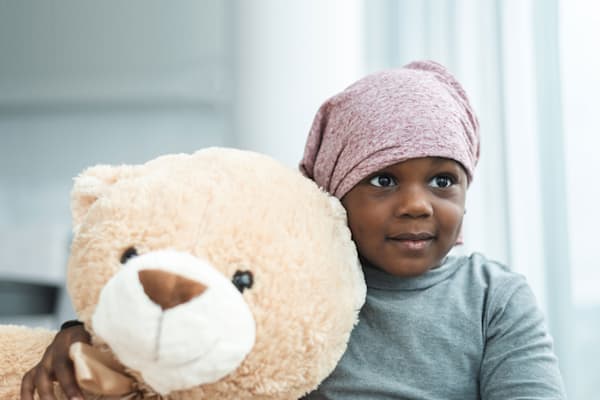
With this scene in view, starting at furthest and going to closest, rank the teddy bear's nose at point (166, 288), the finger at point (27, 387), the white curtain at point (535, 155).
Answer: the white curtain at point (535, 155) < the finger at point (27, 387) < the teddy bear's nose at point (166, 288)

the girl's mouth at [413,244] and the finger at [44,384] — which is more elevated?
the girl's mouth at [413,244]

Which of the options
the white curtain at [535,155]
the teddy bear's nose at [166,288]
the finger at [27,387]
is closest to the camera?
the teddy bear's nose at [166,288]

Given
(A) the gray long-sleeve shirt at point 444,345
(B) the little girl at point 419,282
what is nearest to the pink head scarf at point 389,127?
(B) the little girl at point 419,282

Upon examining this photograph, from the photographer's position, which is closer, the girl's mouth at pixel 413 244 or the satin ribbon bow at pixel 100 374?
the satin ribbon bow at pixel 100 374

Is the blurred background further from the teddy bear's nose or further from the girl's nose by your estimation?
the teddy bear's nose

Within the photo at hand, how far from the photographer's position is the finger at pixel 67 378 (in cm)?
61

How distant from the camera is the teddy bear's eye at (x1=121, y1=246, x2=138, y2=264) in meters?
0.59

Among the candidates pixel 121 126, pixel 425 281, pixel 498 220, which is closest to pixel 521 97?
pixel 498 220

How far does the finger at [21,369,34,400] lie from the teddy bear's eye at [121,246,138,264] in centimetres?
16

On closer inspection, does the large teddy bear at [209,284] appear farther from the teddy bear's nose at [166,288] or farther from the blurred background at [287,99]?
the blurred background at [287,99]

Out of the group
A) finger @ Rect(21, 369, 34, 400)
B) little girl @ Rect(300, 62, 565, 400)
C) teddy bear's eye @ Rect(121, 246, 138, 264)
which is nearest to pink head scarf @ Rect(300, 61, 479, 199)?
little girl @ Rect(300, 62, 565, 400)

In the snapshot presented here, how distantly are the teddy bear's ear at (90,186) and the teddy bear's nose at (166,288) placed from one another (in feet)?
0.55

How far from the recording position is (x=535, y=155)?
0.98 m

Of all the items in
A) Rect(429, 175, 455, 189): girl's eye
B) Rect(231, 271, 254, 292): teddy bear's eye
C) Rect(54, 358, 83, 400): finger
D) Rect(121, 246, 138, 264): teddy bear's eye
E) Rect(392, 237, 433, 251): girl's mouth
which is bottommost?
Rect(54, 358, 83, 400): finger
